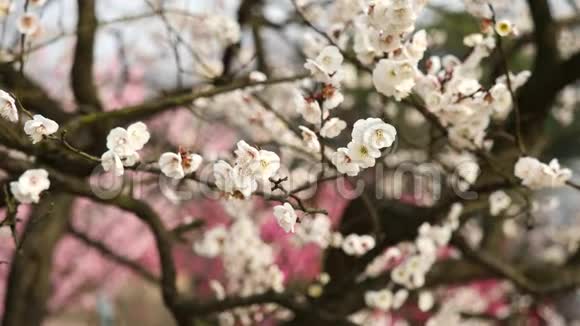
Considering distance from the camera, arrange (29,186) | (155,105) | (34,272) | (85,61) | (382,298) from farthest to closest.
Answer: (34,272) → (85,61) → (382,298) → (155,105) → (29,186)

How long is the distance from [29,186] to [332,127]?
27.5 inches

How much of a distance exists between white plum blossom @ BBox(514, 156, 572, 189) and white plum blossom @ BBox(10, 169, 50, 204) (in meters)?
1.22

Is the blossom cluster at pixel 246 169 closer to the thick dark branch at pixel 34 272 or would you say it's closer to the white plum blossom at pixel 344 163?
the white plum blossom at pixel 344 163

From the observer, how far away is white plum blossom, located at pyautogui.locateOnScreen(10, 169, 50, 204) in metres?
1.53

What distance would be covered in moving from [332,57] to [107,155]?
21.6 inches

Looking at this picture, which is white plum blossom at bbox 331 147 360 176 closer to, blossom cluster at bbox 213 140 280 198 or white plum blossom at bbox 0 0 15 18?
blossom cluster at bbox 213 140 280 198

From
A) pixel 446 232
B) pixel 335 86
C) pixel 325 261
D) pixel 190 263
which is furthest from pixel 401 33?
pixel 190 263

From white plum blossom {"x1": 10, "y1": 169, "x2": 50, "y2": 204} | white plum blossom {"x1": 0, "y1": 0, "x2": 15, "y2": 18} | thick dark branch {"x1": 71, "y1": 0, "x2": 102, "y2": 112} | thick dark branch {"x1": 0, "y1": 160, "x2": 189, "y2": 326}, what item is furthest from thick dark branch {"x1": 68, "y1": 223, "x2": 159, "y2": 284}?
white plum blossom {"x1": 10, "y1": 169, "x2": 50, "y2": 204}

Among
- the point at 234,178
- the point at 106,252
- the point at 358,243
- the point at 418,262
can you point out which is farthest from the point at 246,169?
the point at 106,252

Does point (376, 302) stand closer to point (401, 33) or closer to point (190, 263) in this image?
point (401, 33)

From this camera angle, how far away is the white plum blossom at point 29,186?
1533 mm

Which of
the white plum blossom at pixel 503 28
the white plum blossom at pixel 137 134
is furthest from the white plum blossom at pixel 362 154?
the white plum blossom at pixel 503 28

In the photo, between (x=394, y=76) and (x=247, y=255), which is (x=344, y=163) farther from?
(x=247, y=255)

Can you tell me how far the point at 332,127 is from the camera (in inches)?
64.2
